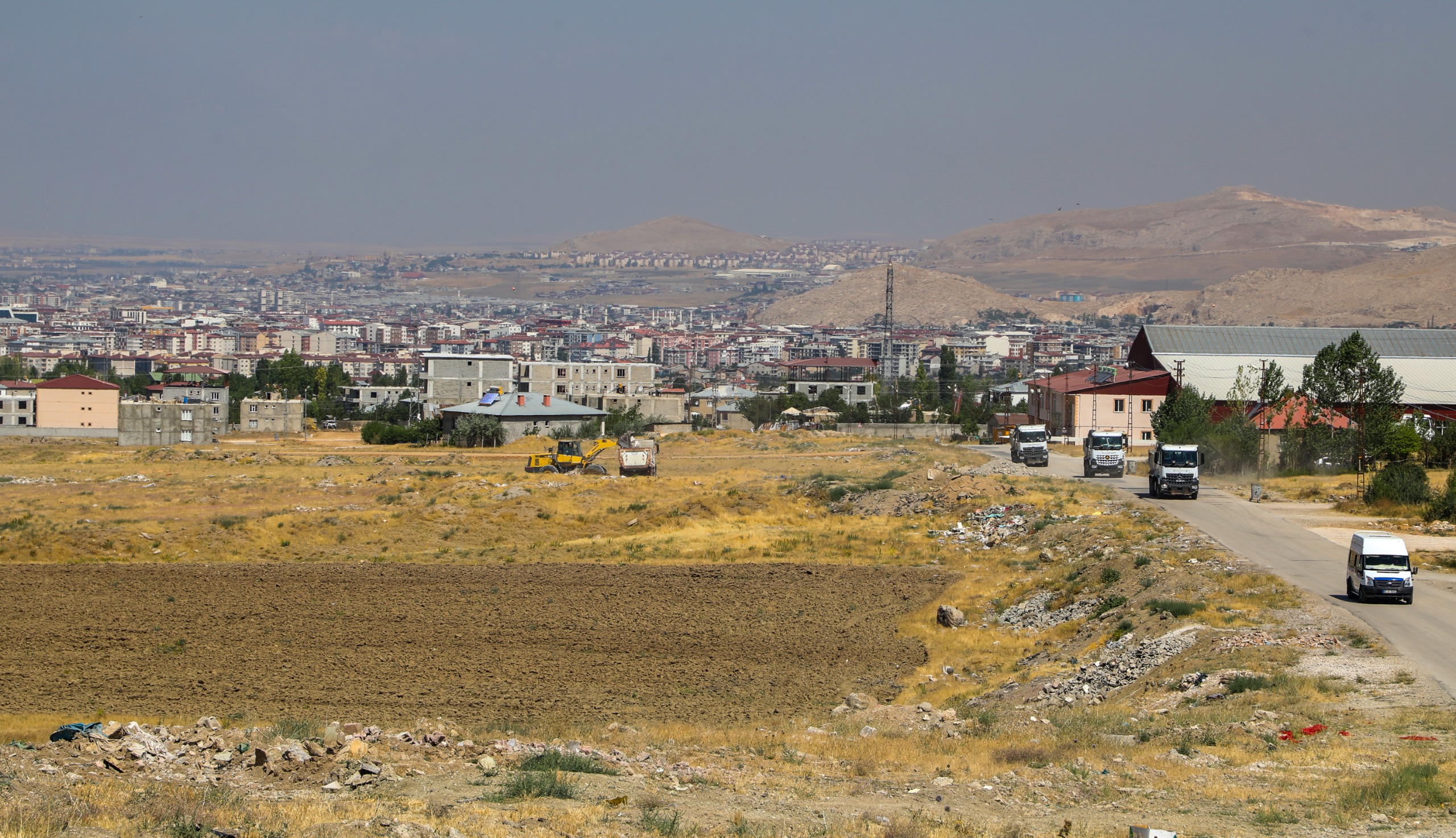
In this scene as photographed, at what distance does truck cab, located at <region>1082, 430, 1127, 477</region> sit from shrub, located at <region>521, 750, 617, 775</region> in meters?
39.0

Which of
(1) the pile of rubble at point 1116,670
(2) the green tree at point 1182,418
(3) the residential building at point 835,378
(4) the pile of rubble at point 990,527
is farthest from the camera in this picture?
(3) the residential building at point 835,378

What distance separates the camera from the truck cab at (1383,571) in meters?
22.5

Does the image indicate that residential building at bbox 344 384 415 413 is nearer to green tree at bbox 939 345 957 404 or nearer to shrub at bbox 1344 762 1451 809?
green tree at bbox 939 345 957 404

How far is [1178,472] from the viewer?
4009cm

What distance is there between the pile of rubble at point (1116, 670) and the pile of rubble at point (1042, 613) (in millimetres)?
3400

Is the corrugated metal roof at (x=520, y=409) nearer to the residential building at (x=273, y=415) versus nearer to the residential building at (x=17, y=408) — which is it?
the residential building at (x=273, y=415)

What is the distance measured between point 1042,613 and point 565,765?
47.2 feet

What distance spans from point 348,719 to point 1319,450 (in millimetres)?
43086

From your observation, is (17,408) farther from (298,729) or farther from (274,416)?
(298,729)

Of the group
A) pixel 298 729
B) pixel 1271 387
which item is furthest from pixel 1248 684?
pixel 1271 387

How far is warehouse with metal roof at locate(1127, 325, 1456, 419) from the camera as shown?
8056cm

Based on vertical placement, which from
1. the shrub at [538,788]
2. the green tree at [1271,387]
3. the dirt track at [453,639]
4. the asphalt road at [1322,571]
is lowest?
the dirt track at [453,639]

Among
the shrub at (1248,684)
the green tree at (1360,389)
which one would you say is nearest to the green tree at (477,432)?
the green tree at (1360,389)

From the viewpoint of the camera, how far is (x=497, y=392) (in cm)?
9938
